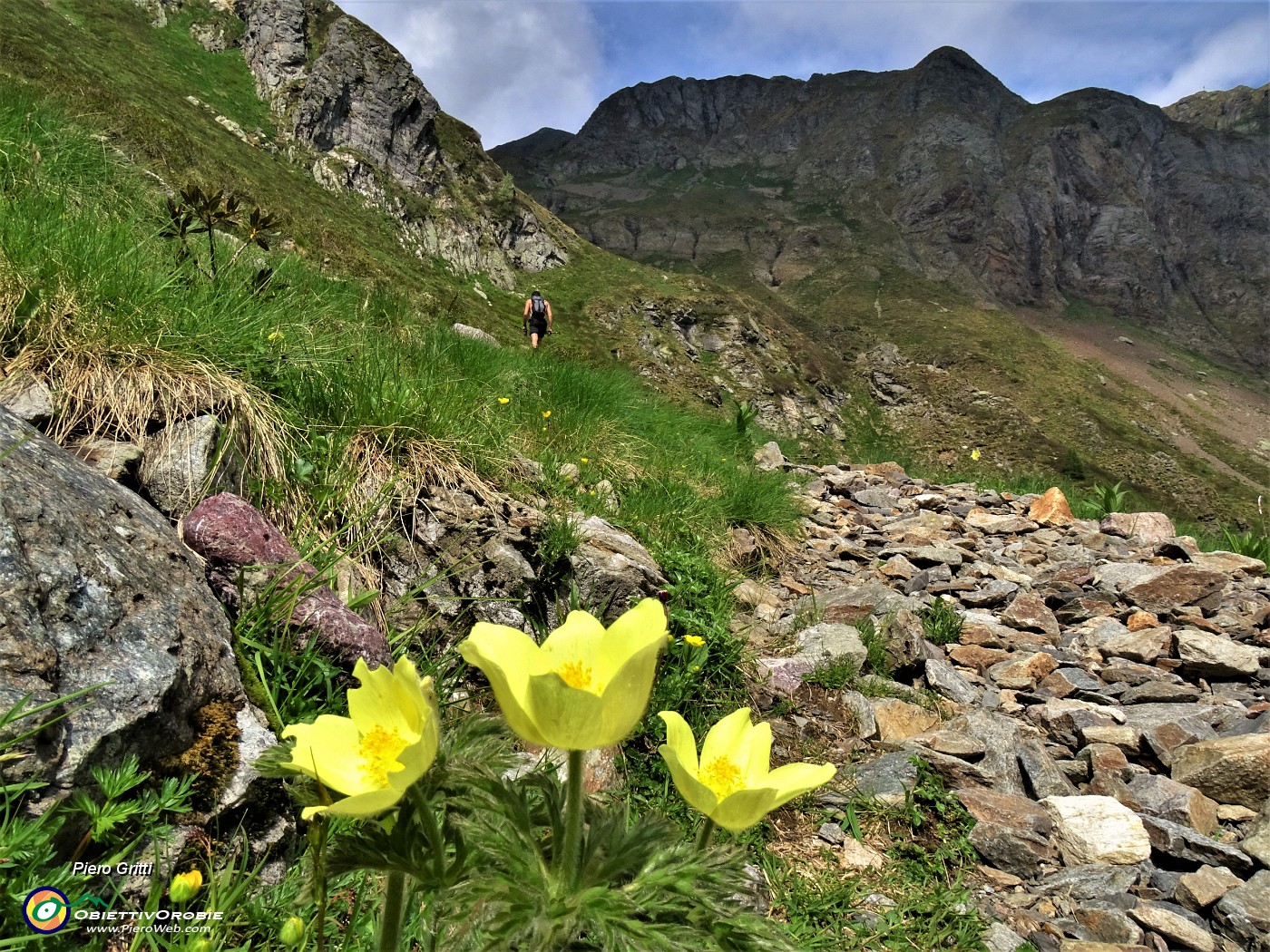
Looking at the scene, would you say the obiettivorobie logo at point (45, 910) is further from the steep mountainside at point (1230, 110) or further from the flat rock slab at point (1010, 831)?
the steep mountainside at point (1230, 110)

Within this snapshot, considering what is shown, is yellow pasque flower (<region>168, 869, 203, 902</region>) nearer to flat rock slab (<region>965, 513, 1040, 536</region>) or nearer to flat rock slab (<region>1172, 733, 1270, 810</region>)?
flat rock slab (<region>1172, 733, 1270, 810</region>)

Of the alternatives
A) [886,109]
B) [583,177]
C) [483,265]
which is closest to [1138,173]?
[886,109]

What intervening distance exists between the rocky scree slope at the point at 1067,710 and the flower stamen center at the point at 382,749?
6.28ft

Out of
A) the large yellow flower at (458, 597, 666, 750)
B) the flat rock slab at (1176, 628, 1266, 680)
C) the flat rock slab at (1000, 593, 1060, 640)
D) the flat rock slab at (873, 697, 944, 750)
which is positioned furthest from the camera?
the flat rock slab at (1000, 593, 1060, 640)

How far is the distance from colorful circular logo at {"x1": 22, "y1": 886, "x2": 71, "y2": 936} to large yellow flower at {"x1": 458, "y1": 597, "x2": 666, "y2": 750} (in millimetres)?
972

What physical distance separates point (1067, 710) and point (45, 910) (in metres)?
4.08

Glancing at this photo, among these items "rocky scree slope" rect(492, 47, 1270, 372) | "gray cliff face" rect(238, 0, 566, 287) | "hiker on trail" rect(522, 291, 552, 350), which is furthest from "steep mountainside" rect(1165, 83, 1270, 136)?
"hiker on trail" rect(522, 291, 552, 350)

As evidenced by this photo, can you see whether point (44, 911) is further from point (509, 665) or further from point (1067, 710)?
point (1067, 710)

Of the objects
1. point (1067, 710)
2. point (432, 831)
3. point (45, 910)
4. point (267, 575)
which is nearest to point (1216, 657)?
point (1067, 710)

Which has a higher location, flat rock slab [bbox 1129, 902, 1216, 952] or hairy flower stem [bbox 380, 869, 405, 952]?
hairy flower stem [bbox 380, 869, 405, 952]

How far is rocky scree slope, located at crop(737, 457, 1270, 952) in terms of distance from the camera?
217 centimetres

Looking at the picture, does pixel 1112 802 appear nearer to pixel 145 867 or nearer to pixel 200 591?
pixel 145 867

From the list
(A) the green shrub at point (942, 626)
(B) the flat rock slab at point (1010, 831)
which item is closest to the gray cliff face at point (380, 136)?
(A) the green shrub at point (942, 626)

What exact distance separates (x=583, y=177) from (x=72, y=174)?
163412 millimetres
